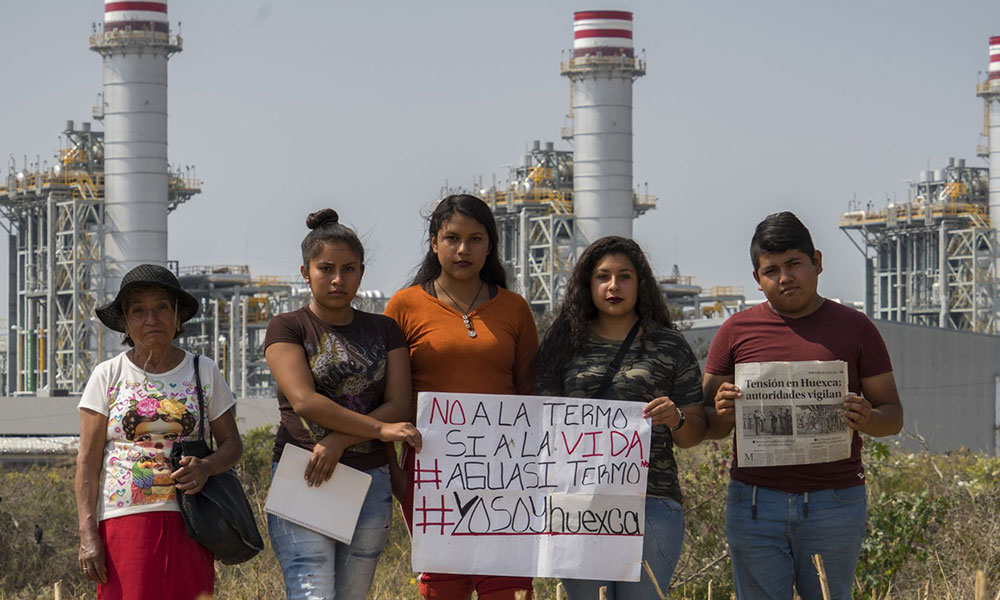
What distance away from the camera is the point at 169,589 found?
4.43m

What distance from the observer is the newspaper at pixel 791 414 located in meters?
4.44

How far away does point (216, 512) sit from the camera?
14.7ft

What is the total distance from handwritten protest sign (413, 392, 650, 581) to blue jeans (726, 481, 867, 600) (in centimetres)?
37

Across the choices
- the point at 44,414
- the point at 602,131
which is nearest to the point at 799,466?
the point at 44,414

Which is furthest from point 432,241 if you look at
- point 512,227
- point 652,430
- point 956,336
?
point 512,227

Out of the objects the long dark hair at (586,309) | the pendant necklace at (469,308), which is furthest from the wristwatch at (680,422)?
the pendant necklace at (469,308)

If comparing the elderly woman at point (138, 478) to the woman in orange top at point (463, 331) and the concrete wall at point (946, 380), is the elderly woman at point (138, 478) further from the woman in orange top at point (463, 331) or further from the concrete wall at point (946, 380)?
the concrete wall at point (946, 380)

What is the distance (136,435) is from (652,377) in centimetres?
169

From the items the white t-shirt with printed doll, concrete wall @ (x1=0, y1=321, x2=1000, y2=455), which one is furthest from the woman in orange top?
concrete wall @ (x1=0, y1=321, x2=1000, y2=455)

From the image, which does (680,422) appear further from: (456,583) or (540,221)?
(540,221)

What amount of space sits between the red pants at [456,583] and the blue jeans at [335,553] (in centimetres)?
12

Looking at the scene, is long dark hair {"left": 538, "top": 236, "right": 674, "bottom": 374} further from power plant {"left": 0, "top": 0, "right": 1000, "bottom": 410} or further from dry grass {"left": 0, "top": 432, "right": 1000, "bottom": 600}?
power plant {"left": 0, "top": 0, "right": 1000, "bottom": 410}

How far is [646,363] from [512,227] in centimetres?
5556

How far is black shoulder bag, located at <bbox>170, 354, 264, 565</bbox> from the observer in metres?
4.44
